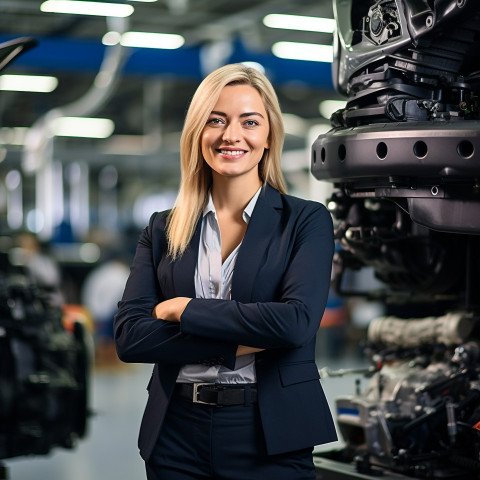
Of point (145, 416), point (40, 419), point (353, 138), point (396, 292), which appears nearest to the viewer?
point (145, 416)

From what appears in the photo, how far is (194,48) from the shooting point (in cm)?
969

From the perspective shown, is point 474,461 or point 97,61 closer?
point 474,461

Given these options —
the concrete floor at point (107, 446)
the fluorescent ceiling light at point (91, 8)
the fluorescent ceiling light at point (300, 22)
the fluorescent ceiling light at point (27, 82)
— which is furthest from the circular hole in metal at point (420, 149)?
the fluorescent ceiling light at point (27, 82)

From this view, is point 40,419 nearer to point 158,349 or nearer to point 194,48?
point 158,349

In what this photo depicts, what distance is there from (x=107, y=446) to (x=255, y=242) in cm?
376

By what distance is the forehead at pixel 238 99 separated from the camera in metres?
2.24

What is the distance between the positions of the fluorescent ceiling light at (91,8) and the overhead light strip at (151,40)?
2.66 ft

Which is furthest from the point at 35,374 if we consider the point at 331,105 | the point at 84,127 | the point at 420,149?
the point at 84,127

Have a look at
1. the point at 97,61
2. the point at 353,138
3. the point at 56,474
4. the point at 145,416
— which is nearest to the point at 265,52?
the point at 97,61

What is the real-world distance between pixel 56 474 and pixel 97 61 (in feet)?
17.8

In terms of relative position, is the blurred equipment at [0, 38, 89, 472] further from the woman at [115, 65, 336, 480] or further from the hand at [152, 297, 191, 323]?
the hand at [152, 297, 191, 323]

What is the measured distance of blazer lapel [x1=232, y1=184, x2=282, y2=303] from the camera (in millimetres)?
2201

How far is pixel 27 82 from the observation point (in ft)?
45.3

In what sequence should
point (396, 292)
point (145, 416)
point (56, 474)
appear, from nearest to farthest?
point (145, 416) → point (396, 292) → point (56, 474)
